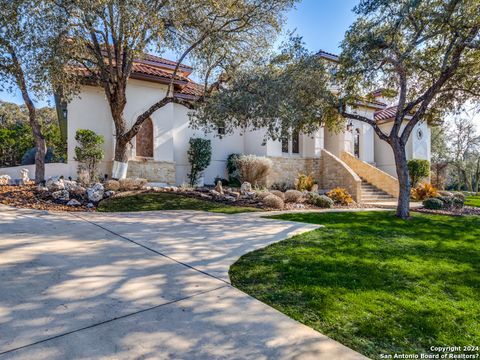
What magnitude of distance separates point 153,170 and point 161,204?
587cm

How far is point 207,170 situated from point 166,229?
1094 centimetres

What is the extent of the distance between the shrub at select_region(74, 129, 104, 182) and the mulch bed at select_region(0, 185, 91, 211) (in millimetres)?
3669

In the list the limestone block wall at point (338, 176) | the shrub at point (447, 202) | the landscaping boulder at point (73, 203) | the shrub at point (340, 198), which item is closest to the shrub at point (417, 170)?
the limestone block wall at point (338, 176)

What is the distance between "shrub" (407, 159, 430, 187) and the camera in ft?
66.8

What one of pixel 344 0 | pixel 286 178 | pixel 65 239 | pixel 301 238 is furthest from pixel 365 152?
pixel 65 239

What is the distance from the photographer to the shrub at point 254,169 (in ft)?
51.7

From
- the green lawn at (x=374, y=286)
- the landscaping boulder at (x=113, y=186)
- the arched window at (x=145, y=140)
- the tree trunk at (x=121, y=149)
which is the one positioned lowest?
the green lawn at (x=374, y=286)

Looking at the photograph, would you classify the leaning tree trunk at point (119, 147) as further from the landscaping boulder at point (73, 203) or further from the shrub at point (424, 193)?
the shrub at point (424, 193)

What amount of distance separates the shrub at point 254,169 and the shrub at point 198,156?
1.71m

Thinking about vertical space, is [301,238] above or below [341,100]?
below

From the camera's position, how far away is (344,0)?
10.6 m

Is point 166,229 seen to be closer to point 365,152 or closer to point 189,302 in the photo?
point 189,302

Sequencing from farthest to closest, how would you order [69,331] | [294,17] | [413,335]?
[294,17], [413,335], [69,331]

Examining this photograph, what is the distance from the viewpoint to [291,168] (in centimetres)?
1852
